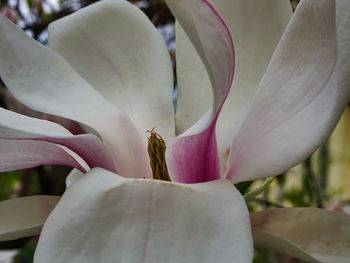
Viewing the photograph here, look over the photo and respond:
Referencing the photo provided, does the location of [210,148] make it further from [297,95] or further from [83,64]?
[83,64]

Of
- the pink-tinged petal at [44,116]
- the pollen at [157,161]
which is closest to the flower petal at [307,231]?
the pollen at [157,161]

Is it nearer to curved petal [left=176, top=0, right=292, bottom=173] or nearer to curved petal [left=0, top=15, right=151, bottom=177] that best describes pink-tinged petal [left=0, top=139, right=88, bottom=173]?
curved petal [left=0, top=15, right=151, bottom=177]

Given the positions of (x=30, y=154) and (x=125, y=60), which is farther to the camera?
(x=125, y=60)

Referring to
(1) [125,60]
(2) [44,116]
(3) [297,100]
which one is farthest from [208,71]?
(2) [44,116]

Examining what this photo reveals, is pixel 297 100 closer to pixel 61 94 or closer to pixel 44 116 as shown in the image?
pixel 61 94

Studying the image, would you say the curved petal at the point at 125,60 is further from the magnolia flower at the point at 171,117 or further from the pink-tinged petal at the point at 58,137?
the pink-tinged petal at the point at 58,137

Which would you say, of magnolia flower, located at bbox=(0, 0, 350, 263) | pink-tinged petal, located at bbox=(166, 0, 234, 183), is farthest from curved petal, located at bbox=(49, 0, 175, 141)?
pink-tinged petal, located at bbox=(166, 0, 234, 183)

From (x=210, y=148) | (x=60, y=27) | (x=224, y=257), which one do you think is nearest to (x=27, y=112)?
(x=60, y=27)
